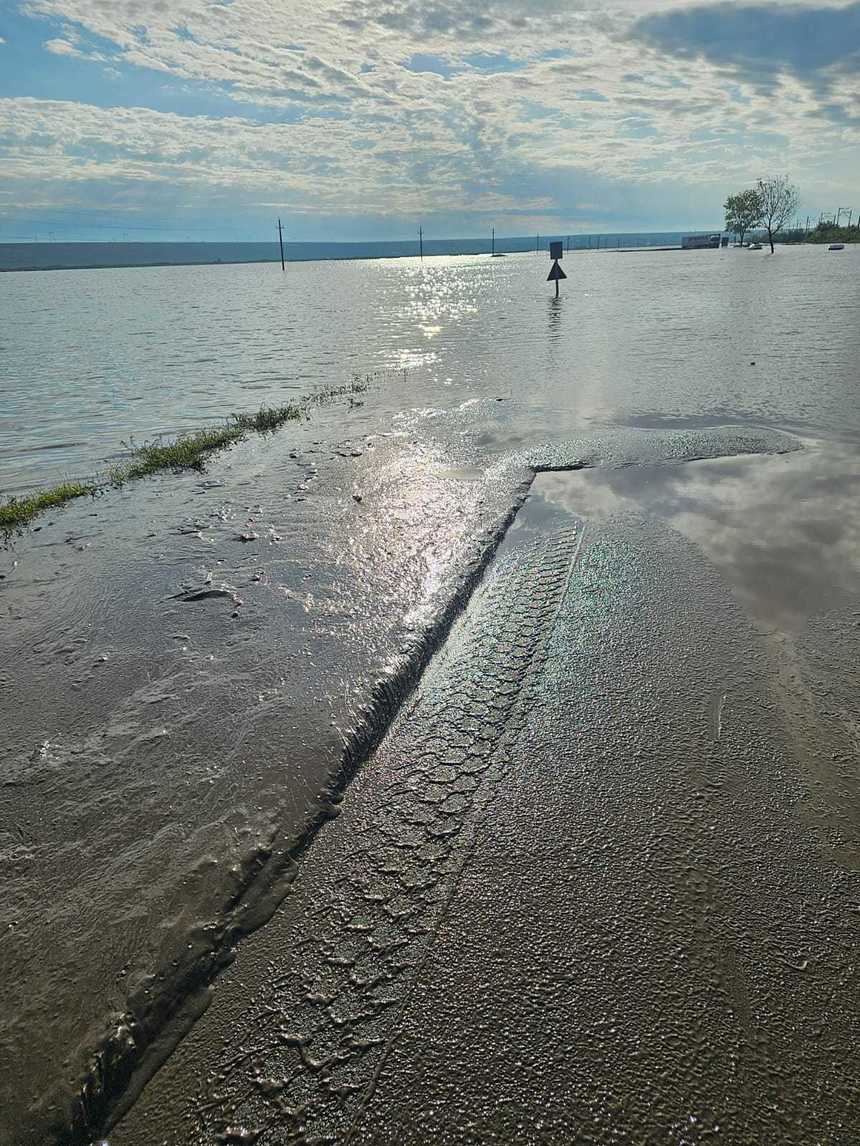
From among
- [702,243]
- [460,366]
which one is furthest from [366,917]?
[702,243]

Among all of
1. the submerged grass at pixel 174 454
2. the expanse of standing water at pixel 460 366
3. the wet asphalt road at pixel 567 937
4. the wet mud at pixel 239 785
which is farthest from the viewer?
the expanse of standing water at pixel 460 366

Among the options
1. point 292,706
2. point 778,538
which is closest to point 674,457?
point 778,538

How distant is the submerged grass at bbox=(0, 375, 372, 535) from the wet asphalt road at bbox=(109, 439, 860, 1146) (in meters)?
6.39

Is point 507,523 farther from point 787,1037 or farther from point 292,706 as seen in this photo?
point 787,1037

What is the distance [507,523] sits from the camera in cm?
675

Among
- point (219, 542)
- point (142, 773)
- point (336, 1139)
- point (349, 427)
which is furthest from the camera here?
point (349, 427)

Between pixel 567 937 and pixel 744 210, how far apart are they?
137m

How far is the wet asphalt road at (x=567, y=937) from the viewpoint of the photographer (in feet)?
6.59

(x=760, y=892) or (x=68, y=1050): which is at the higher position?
(x=760, y=892)

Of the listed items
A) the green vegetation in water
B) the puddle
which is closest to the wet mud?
the green vegetation in water

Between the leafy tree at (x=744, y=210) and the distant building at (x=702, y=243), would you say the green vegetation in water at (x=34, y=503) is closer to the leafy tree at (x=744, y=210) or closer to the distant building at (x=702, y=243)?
the leafy tree at (x=744, y=210)

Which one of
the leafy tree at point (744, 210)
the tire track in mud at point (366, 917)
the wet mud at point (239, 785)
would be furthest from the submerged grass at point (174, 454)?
the leafy tree at point (744, 210)

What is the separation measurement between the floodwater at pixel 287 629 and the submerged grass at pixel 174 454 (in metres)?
0.39

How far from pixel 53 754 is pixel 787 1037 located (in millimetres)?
3775
